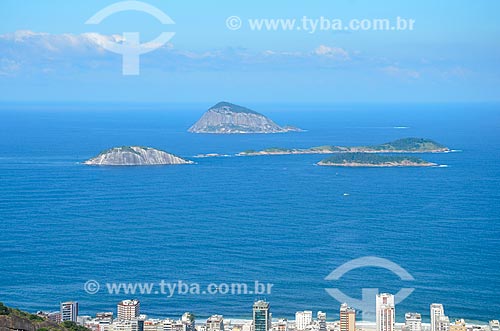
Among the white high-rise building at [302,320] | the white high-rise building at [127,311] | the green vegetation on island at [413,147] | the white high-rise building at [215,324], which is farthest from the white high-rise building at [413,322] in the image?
the green vegetation on island at [413,147]

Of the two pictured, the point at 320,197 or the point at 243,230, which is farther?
the point at 320,197

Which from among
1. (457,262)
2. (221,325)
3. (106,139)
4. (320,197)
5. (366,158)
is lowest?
(221,325)

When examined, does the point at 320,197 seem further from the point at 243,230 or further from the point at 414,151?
the point at 414,151

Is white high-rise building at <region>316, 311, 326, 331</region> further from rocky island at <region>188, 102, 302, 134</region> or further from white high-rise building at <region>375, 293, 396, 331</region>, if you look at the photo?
rocky island at <region>188, 102, 302, 134</region>

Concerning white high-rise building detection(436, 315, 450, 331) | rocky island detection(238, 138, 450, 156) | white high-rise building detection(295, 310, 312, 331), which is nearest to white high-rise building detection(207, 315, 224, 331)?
white high-rise building detection(295, 310, 312, 331)

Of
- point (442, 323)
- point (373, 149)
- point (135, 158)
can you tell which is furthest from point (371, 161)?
point (442, 323)

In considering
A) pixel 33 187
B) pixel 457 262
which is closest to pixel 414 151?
pixel 33 187
